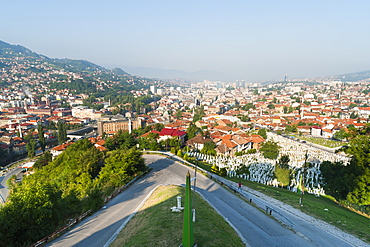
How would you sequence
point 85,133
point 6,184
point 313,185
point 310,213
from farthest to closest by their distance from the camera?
point 85,133 < point 6,184 < point 313,185 < point 310,213

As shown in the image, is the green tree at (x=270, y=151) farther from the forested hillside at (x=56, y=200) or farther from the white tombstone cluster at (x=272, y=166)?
the forested hillside at (x=56, y=200)

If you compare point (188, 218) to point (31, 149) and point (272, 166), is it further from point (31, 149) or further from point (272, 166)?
point (31, 149)

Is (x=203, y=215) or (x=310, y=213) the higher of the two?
(x=203, y=215)

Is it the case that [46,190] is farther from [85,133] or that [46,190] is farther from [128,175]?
[85,133]

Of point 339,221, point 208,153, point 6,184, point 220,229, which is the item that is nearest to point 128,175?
point 220,229

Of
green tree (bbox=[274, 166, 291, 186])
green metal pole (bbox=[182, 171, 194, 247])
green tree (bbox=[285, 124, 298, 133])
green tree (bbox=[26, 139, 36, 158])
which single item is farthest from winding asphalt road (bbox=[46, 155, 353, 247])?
green tree (bbox=[285, 124, 298, 133])

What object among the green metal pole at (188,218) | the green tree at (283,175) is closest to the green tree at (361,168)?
the green tree at (283,175)

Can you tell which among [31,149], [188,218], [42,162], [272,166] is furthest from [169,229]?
[31,149]
